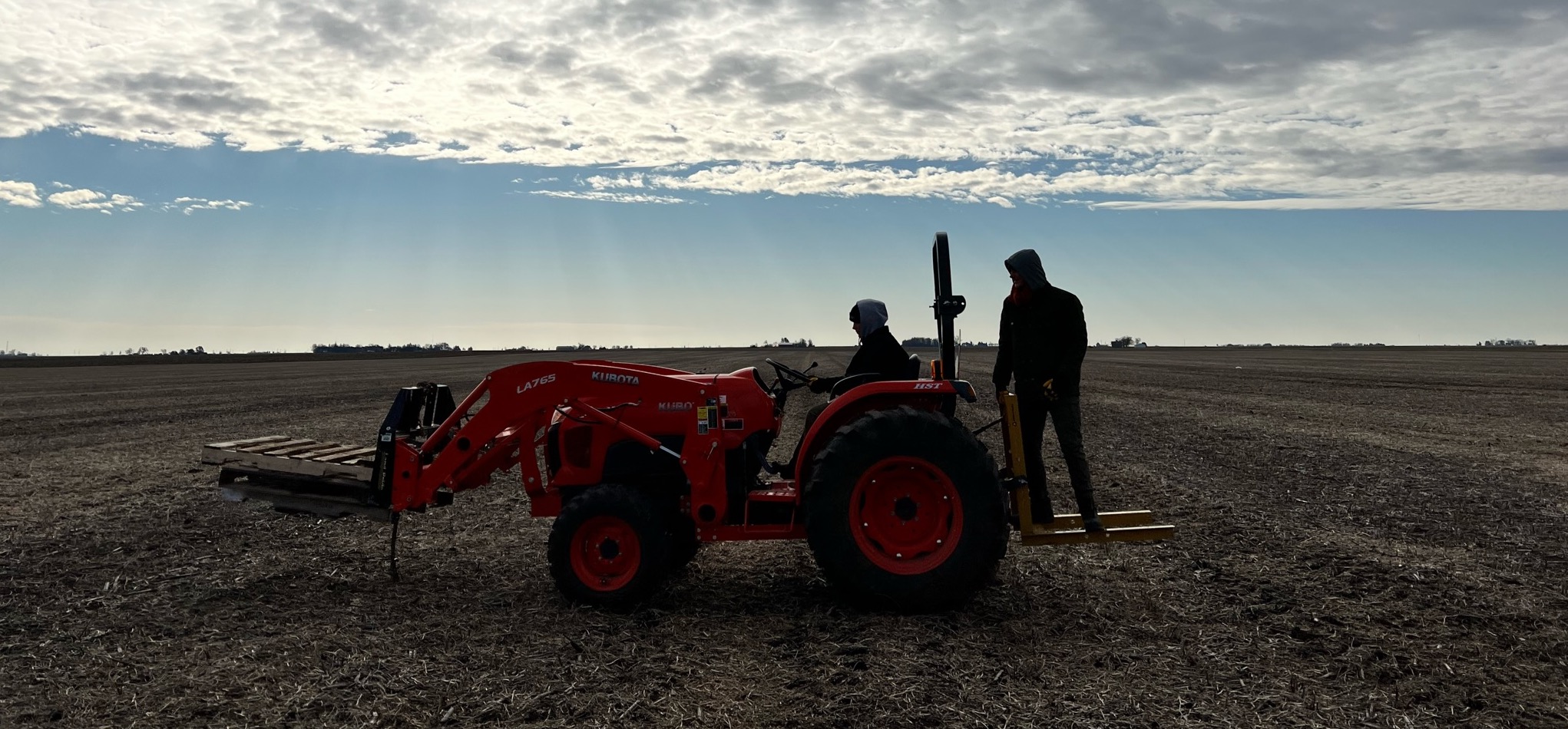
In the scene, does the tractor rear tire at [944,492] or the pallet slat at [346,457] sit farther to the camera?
the pallet slat at [346,457]

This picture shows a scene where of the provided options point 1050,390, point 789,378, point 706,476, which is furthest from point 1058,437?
point 706,476

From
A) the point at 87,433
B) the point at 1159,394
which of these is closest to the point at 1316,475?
the point at 1159,394

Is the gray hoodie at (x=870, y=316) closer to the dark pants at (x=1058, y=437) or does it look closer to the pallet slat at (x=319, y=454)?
the dark pants at (x=1058, y=437)

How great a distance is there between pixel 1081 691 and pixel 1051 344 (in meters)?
2.45

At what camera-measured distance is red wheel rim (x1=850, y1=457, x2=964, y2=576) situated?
5910mm

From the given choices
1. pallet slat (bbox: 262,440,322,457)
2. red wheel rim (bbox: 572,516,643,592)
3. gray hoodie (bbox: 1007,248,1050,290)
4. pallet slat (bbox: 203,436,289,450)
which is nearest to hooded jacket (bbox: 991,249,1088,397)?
gray hoodie (bbox: 1007,248,1050,290)

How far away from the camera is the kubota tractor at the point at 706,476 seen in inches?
231

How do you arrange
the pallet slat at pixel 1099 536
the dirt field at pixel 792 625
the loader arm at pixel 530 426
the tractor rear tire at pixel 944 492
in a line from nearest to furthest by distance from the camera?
the dirt field at pixel 792 625
the tractor rear tire at pixel 944 492
the pallet slat at pixel 1099 536
the loader arm at pixel 530 426

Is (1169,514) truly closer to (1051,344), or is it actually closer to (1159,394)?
(1051,344)

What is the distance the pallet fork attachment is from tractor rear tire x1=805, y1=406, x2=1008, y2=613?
1.11 ft

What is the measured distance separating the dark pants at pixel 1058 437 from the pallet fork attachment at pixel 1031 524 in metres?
0.10

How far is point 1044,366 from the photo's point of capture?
6.53m

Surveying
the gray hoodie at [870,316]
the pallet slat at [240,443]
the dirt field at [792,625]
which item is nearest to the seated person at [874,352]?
the gray hoodie at [870,316]

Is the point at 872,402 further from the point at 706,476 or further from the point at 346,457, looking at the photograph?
the point at 346,457
